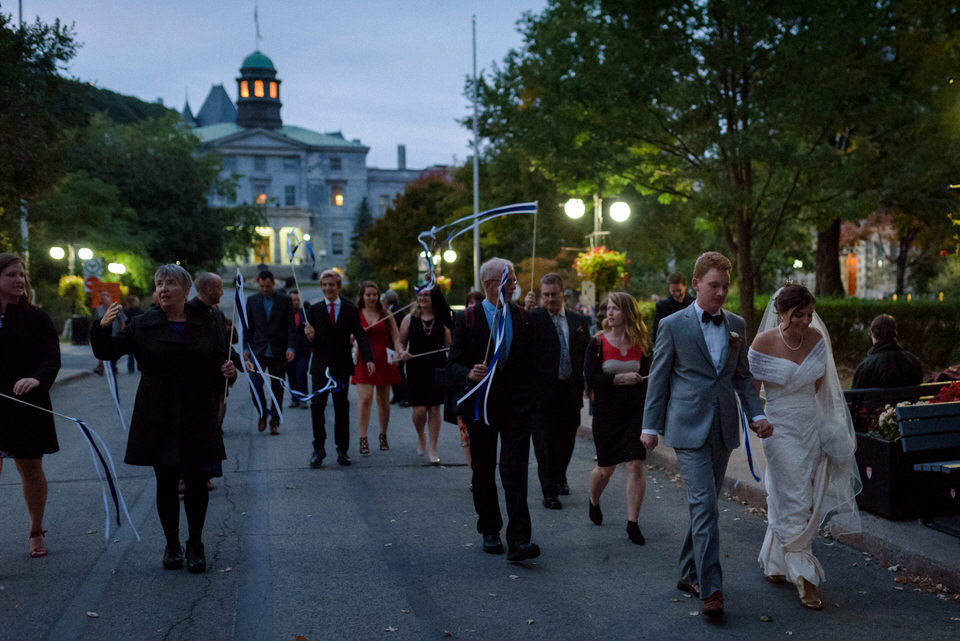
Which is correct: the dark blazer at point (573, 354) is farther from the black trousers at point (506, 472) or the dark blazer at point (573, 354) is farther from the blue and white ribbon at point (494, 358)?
the black trousers at point (506, 472)

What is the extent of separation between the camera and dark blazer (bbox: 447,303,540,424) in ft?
20.7

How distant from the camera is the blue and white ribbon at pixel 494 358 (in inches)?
244

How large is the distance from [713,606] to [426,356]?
18.0 feet

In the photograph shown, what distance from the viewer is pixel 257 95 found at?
116 metres

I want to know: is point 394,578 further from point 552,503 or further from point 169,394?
point 552,503

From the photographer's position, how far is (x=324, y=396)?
9.90 metres

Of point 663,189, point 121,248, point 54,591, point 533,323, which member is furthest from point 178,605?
point 121,248

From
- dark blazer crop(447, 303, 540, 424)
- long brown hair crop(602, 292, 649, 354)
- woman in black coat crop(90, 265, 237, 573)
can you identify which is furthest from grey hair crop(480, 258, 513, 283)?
woman in black coat crop(90, 265, 237, 573)

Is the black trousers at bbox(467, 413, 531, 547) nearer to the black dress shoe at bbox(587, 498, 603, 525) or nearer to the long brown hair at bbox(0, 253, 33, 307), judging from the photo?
the black dress shoe at bbox(587, 498, 603, 525)

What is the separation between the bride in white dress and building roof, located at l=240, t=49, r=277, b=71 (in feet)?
389

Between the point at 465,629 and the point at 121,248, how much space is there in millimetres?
41224

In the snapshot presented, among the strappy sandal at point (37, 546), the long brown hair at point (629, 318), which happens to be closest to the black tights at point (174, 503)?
the strappy sandal at point (37, 546)

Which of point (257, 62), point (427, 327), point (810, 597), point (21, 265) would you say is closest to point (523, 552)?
point (810, 597)

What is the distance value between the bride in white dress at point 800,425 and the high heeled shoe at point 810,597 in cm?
11
